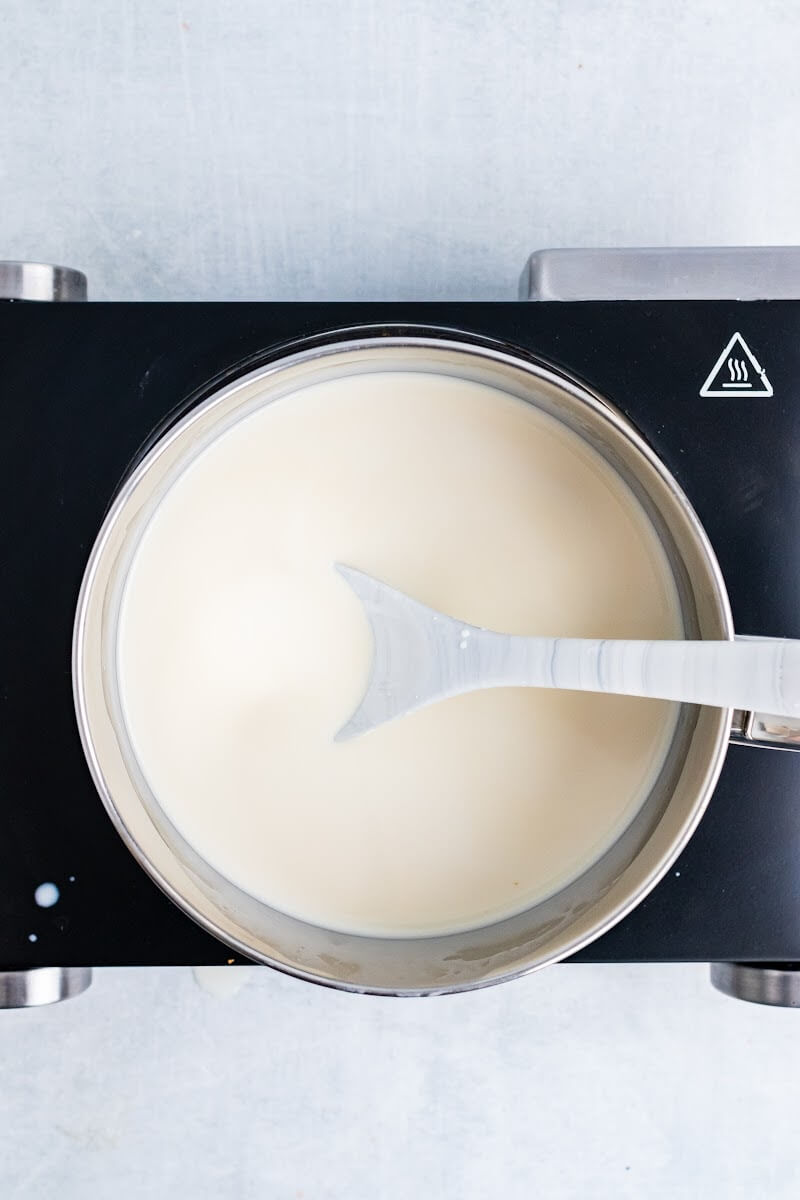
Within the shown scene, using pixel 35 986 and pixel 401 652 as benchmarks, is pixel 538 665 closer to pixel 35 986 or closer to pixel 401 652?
pixel 401 652

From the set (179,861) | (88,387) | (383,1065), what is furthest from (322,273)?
(383,1065)

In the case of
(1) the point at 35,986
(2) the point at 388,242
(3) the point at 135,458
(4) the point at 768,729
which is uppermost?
(2) the point at 388,242

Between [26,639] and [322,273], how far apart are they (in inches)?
9.2

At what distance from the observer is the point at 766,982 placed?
469 millimetres

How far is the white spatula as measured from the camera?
0.34 metres

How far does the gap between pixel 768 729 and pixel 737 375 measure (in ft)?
0.52

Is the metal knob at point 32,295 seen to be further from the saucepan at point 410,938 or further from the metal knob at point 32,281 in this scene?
the saucepan at point 410,938

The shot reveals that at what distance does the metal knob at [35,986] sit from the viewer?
1.49 ft

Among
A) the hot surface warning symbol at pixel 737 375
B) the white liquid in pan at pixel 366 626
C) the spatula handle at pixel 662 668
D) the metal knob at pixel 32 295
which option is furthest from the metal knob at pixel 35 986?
the hot surface warning symbol at pixel 737 375

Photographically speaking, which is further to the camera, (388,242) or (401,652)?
(388,242)

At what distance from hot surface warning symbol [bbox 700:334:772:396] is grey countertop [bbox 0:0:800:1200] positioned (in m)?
0.13

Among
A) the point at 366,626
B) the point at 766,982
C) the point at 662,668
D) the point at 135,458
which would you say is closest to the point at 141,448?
the point at 135,458

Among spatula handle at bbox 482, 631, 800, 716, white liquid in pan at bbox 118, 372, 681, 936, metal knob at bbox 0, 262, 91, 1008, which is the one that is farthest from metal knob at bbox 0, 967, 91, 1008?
spatula handle at bbox 482, 631, 800, 716

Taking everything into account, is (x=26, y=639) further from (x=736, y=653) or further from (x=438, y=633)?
(x=736, y=653)
